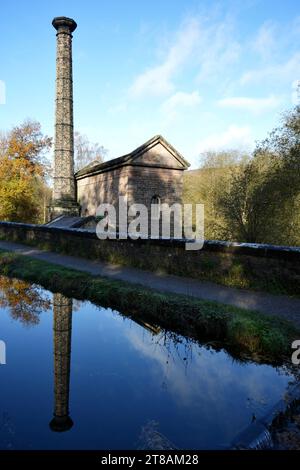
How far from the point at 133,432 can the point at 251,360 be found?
92.2 inches

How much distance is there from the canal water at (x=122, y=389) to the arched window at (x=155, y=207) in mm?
15316

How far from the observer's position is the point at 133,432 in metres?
3.26

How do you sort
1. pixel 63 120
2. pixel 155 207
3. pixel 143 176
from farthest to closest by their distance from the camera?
pixel 63 120
pixel 155 207
pixel 143 176

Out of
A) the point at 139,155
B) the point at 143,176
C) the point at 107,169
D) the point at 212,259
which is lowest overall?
the point at 212,259

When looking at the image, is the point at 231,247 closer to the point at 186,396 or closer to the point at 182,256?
the point at 182,256

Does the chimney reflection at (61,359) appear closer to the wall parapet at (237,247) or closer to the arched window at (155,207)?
the wall parapet at (237,247)

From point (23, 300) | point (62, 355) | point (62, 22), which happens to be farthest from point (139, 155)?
point (62, 355)

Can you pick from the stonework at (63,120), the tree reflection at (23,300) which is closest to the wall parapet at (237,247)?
the tree reflection at (23,300)

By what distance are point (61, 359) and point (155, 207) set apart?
17042 mm

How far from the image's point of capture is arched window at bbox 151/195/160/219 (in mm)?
21500

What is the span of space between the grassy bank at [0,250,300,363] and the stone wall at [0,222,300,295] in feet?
6.17

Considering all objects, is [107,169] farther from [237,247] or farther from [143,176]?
[237,247]

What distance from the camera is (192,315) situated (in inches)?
244

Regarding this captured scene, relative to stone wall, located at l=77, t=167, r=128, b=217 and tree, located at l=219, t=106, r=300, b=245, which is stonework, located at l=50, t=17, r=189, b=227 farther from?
tree, located at l=219, t=106, r=300, b=245
